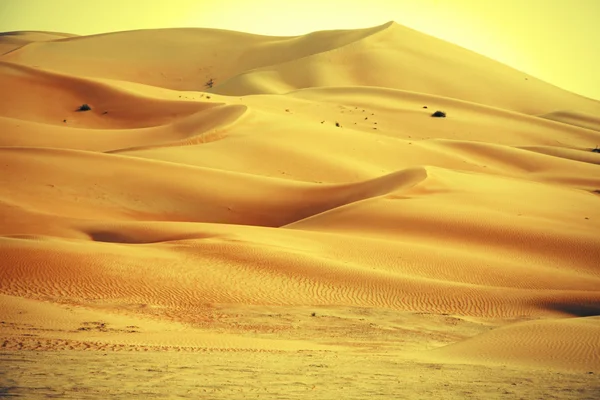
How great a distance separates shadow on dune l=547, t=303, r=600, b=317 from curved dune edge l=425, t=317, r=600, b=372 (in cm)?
251

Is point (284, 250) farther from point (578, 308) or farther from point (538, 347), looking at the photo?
point (538, 347)

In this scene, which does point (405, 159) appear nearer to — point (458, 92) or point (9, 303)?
point (9, 303)

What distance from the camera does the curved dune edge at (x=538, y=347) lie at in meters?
9.43

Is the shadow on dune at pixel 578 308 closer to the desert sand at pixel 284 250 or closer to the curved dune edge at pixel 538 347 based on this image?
the desert sand at pixel 284 250

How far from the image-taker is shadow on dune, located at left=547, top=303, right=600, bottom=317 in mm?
13922

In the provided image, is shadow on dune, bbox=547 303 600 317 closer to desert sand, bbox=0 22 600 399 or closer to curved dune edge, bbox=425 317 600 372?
desert sand, bbox=0 22 600 399

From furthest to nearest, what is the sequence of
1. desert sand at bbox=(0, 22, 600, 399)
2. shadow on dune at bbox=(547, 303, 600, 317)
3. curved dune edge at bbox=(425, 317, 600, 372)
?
shadow on dune at bbox=(547, 303, 600, 317) < curved dune edge at bbox=(425, 317, 600, 372) < desert sand at bbox=(0, 22, 600, 399)

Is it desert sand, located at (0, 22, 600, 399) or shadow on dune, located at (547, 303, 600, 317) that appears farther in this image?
shadow on dune, located at (547, 303, 600, 317)

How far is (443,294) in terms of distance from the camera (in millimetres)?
14781

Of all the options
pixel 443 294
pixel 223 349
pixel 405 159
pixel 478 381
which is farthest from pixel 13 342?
pixel 405 159

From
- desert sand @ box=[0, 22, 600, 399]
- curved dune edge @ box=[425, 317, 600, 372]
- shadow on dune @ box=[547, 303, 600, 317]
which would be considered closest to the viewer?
desert sand @ box=[0, 22, 600, 399]

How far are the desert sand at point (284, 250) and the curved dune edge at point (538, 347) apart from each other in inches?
1.7

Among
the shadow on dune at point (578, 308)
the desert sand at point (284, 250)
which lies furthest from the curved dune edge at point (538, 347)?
the shadow on dune at point (578, 308)

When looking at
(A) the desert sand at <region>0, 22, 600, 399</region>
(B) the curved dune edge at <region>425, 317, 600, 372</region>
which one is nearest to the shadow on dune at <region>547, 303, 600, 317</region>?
(A) the desert sand at <region>0, 22, 600, 399</region>
